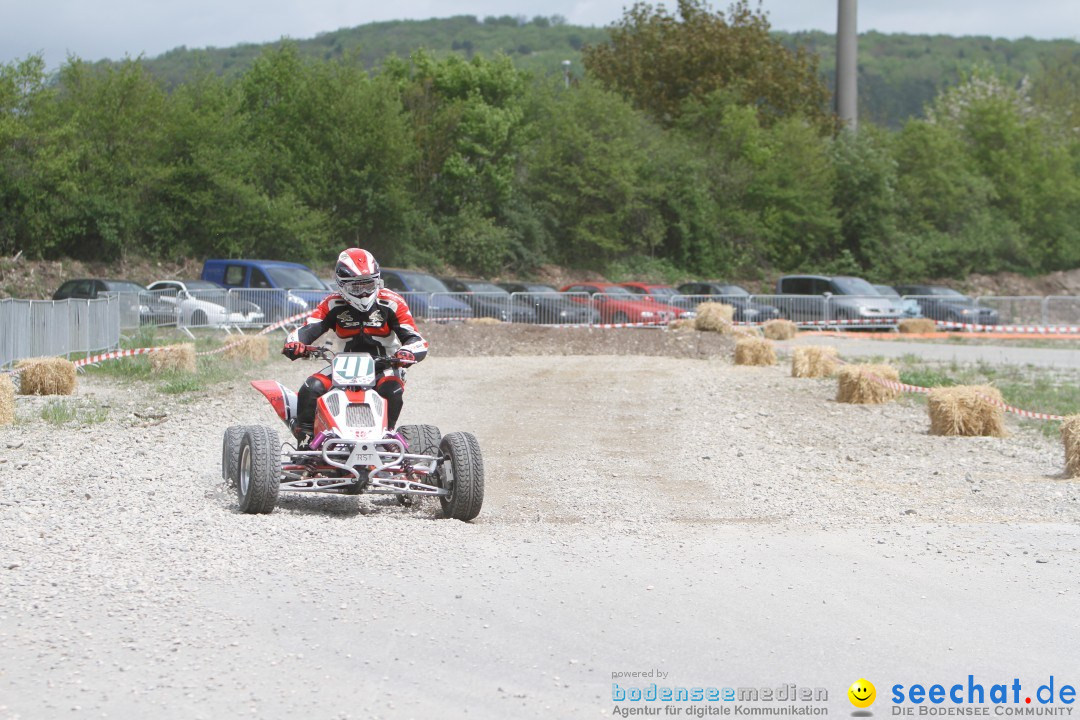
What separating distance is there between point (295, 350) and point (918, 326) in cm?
2899

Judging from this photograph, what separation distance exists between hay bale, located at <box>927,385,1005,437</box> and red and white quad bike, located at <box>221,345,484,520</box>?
25.6 feet

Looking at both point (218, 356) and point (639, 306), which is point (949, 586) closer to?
point (218, 356)

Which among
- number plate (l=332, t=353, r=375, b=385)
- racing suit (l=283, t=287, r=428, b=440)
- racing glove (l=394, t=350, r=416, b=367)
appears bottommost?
number plate (l=332, t=353, r=375, b=385)

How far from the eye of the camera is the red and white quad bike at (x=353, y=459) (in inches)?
334

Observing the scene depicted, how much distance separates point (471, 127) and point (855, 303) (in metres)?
19.9

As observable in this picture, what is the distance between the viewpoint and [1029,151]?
63031mm

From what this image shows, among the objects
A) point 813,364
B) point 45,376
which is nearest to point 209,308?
point 45,376

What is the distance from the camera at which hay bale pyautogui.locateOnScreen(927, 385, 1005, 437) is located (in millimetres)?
14562

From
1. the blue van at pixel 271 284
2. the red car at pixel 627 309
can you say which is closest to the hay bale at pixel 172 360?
the blue van at pixel 271 284

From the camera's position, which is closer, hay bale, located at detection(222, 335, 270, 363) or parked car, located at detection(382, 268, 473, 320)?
hay bale, located at detection(222, 335, 270, 363)

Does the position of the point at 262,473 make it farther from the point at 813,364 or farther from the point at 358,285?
the point at 813,364

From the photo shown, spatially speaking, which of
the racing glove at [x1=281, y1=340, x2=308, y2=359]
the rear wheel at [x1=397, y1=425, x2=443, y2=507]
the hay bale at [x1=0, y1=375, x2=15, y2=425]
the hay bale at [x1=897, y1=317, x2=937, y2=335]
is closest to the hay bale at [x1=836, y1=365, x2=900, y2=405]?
the rear wheel at [x1=397, y1=425, x2=443, y2=507]

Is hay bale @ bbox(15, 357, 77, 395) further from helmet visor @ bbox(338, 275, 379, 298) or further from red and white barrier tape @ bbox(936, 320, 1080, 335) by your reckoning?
red and white barrier tape @ bbox(936, 320, 1080, 335)

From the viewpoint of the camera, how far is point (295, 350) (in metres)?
9.34
